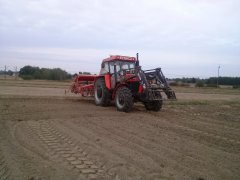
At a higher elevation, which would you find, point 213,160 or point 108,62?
point 108,62

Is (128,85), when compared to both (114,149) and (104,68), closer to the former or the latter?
(104,68)

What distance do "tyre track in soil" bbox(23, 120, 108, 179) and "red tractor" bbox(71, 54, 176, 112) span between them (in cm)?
473

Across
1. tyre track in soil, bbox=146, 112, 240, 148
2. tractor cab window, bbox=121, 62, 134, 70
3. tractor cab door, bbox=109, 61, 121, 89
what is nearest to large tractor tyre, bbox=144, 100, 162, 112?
tractor cab door, bbox=109, 61, 121, 89

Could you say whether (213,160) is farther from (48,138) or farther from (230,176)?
(48,138)

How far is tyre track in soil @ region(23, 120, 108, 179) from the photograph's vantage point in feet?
17.4

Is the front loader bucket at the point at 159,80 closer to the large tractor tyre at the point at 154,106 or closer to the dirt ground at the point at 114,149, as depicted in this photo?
the large tractor tyre at the point at 154,106

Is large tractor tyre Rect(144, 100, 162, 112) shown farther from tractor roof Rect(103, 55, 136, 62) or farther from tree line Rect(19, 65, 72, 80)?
tree line Rect(19, 65, 72, 80)

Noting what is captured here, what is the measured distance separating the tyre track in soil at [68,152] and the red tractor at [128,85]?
186 inches

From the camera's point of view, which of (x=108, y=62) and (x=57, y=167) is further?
(x=108, y=62)

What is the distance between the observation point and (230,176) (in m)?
5.31

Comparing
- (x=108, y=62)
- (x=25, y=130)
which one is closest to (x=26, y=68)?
(x=108, y=62)

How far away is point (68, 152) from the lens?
252 inches

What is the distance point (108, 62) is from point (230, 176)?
33.7 feet

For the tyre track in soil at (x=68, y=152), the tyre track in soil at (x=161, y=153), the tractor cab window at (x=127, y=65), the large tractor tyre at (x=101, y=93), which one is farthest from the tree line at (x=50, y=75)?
the tyre track in soil at (x=161, y=153)
